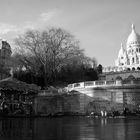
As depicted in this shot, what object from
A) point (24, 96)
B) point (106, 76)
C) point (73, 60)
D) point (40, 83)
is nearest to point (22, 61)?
point (40, 83)

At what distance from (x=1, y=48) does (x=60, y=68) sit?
46502 millimetres

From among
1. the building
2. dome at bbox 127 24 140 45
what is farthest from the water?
dome at bbox 127 24 140 45

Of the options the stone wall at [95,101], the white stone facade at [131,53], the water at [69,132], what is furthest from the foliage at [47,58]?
the white stone facade at [131,53]

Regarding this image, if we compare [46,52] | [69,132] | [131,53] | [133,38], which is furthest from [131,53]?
[69,132]

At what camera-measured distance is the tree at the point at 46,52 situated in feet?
154

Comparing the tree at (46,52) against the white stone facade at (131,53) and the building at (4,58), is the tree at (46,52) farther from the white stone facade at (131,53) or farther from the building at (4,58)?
the white stone facade at (131,53)

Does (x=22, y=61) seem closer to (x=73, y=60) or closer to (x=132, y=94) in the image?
(x=73, y=60)

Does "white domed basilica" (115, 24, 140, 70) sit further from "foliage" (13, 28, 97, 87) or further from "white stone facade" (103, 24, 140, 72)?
"foliage" (13, 28, 97, 87)

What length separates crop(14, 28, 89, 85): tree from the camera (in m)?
46.9

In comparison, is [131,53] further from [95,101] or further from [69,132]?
[69,132]

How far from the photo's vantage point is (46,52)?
47000 millimetres

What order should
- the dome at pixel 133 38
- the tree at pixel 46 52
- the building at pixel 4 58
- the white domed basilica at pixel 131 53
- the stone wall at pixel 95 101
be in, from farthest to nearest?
the dome at pixel 133 38
the white domed basilica at pixel 131 53
the building at pixel 4 58
the tree at pixel 46 52
the stone wall at pixel 95 101

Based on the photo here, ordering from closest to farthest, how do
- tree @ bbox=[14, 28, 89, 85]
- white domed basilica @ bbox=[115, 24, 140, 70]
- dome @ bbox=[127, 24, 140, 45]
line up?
tree @ bbox=[14, 28, 89, 85] < white domed basilica @ bbox=[115, 24, 140, 70] < dome @ bbox=[127, 24, 140, 45]

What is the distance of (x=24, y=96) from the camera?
3166 centimetres
